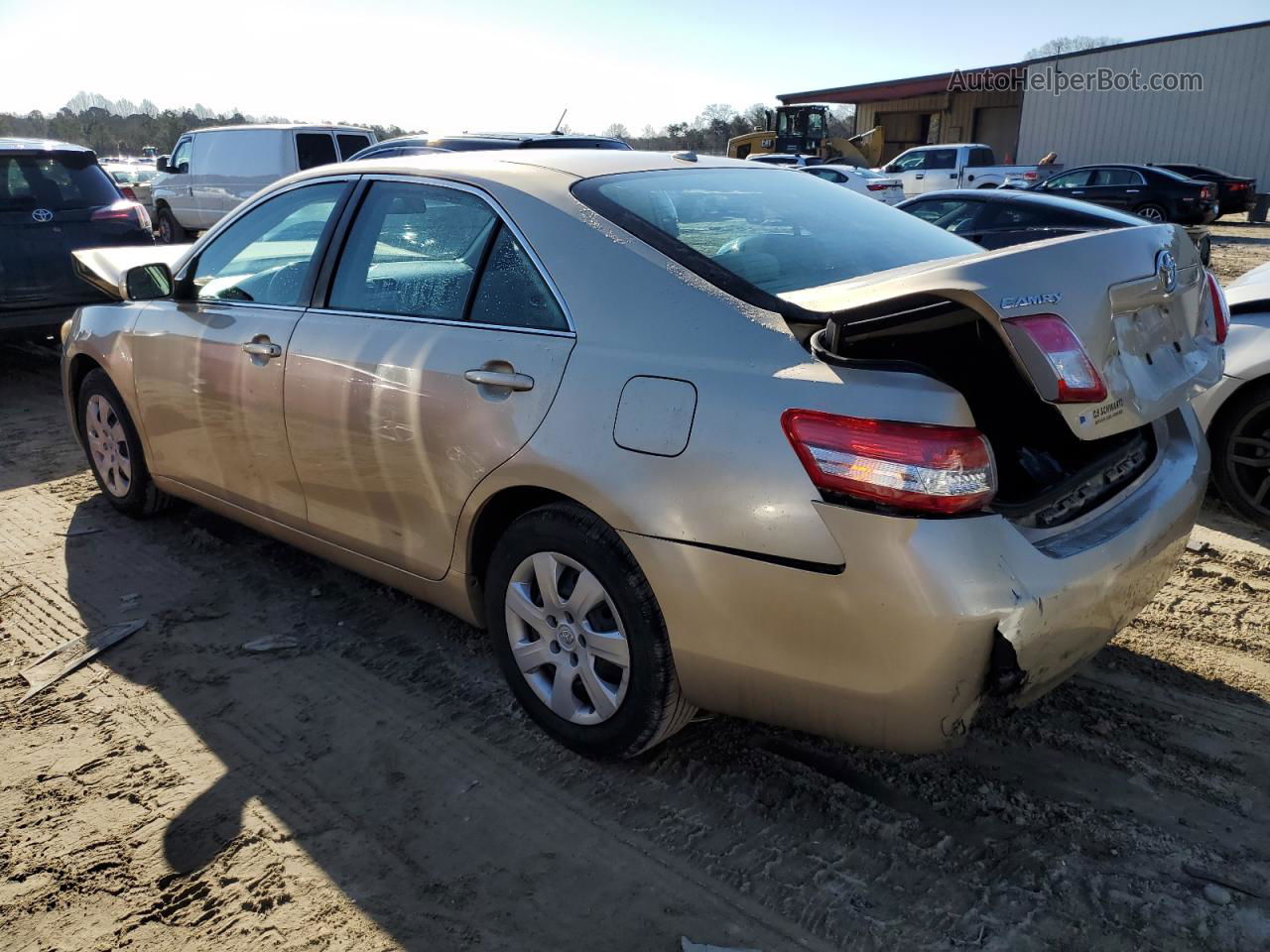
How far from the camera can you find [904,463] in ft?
6.94

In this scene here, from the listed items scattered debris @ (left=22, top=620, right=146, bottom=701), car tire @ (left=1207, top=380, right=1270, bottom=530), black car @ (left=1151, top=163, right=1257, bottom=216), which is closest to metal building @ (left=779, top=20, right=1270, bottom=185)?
black car @ (left=1151, top=163, right=1257, bottom=216)

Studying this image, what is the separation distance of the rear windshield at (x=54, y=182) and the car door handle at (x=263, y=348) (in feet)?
18.6

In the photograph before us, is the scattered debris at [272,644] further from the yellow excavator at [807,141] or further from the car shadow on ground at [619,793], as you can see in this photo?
the yellow excavator at [807,141]

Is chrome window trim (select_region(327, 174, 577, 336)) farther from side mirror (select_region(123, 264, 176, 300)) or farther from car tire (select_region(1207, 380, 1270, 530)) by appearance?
car tire (select_region(1207, 380, 1270, 530))

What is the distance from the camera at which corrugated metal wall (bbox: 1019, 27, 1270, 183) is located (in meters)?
28.1

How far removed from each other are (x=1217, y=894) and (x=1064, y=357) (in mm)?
1321

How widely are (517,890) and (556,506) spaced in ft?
3.25

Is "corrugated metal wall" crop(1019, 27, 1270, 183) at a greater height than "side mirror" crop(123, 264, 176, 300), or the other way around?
"corrugated metal wall" crop(1019, 27, 1270, 183)

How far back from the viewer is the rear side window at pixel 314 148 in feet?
49.3

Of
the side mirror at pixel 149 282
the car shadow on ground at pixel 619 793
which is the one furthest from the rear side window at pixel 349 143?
the car shadow on ground at pixel 619 793

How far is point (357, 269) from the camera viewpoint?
340cm

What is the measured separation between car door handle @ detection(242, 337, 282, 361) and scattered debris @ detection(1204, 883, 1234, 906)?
3.22m

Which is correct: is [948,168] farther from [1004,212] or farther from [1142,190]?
[1004,212]

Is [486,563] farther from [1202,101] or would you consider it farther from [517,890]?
[1202,101]
